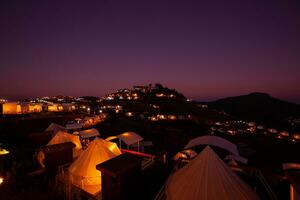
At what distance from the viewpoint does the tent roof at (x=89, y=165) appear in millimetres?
5773

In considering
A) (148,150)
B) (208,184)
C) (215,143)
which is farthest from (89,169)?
(148,150)

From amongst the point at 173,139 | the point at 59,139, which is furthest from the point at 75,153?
the point at 173,139

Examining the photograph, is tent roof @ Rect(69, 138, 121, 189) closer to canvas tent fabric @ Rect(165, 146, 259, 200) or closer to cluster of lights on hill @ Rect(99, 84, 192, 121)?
canvas tent fabric @ Rect(165, 146, 259, 200)

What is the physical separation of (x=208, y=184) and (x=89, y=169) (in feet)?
15.7

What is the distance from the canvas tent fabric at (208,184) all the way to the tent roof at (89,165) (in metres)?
3.13

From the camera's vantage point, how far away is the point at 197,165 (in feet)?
12.4

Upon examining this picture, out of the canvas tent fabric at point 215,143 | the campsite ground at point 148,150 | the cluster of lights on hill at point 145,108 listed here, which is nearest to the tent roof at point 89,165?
the campsite ground at point 148,150

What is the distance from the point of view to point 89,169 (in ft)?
20.2

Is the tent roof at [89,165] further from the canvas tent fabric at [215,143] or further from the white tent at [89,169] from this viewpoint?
the canvas tent fabric at [215,143]

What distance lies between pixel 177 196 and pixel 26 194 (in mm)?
5939

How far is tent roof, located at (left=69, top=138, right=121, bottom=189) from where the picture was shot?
227 inches

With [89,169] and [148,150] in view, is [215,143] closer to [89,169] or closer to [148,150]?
[89,169]

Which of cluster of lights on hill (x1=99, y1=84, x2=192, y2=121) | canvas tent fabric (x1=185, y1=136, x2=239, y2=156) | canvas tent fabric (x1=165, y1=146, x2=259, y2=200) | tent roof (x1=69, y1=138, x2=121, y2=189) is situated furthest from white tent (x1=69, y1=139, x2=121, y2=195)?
cluster of lights on hill (x1=99, y1=84, x2=192, y2=121)

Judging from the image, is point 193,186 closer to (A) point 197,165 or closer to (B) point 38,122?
(A) point 197,165
